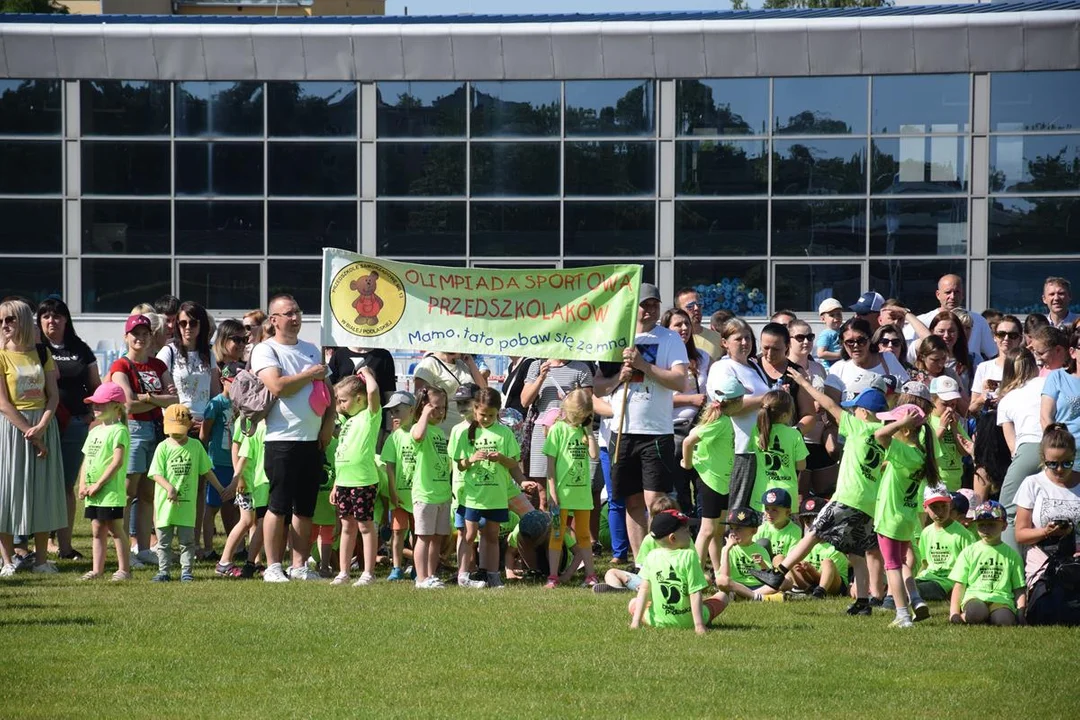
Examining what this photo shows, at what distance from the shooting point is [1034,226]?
85.8 ft

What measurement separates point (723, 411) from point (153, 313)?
213 inches

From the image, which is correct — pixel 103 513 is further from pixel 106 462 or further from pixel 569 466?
pixel 569 466

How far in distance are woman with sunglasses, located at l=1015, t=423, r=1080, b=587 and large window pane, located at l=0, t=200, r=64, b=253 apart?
21994 mm

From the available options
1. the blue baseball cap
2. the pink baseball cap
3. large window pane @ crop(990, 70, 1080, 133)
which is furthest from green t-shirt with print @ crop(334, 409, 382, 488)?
large window pane @ crop(990, 70, 1080, 133)

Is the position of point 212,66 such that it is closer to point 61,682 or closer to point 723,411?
point 723,411

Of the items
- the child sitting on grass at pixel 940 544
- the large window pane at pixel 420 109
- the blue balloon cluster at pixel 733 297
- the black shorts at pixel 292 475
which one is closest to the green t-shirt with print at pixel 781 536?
the child sitting on grass at pixel 940 544

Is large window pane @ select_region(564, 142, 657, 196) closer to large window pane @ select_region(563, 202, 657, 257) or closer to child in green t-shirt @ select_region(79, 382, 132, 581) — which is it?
large window pane @ select_region(563, 202, 657, 257)

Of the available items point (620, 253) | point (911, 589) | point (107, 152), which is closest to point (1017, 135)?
point (620, 253)

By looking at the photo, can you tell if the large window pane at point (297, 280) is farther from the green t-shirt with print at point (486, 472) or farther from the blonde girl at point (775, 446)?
the blonde girl at point (775, 446)

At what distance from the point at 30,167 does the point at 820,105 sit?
14.7 meters

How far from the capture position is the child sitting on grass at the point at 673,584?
899cm

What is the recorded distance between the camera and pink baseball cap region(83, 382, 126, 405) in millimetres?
11492

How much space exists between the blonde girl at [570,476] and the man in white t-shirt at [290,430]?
5.73 feet

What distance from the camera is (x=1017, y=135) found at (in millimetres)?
26172
